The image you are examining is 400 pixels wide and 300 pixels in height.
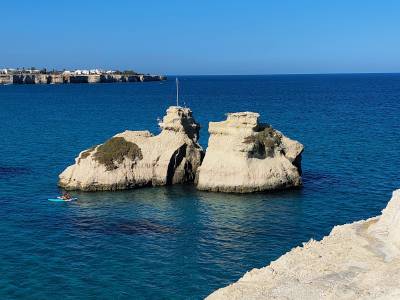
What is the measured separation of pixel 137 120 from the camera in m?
128

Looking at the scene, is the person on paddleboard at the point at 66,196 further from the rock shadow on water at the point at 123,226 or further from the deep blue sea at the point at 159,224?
the rock shadow on water at the point at 123,226

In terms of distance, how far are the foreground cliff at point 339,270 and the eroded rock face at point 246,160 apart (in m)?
23.4

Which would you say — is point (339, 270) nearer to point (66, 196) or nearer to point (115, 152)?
point (66, 196)

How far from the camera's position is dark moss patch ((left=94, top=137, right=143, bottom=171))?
58781 millimetres

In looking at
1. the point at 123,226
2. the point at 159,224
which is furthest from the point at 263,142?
the point at 123,226

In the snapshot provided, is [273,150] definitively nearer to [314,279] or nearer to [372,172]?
[372,172]

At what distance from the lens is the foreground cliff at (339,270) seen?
974 inches

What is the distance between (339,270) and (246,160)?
→ 30163 millimetres

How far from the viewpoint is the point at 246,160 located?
5725 centimetres

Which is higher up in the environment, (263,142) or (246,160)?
(263,142)

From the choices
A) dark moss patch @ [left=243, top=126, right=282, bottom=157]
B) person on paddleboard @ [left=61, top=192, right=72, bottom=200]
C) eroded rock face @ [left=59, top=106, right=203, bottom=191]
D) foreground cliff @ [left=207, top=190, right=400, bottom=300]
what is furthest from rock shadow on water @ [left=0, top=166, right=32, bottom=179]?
foreground cliff @ [left=207, top=190, right=400, bottom=300]

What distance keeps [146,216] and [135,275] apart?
530 inches

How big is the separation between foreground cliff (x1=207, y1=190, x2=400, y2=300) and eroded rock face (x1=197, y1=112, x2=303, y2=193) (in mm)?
23400

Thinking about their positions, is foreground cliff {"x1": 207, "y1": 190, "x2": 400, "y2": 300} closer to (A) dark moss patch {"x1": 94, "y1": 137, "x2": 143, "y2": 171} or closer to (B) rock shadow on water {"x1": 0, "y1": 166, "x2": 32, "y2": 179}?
(A) dark moss patch {"x1": 94, "y1": 137, "x2": 143, "y2": 171}
